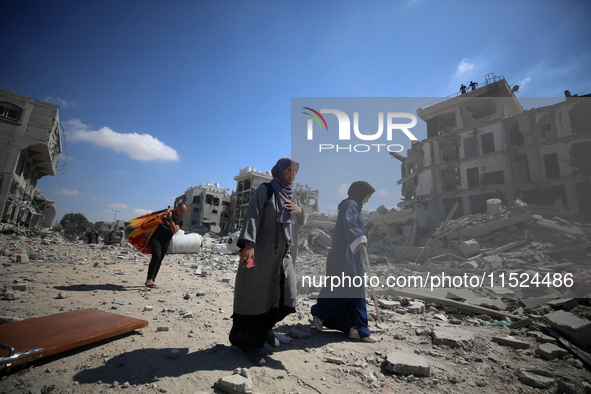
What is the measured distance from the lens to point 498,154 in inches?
818

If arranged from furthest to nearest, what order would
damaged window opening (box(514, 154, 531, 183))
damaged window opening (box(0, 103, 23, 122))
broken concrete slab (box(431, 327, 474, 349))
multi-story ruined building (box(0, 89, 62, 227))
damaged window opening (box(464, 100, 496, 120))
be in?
damaged window opening (box(464, 100, 496, 120)), damaged window opening (box(514, 154, 531, 183)), damaged window opening (box(0, 103, 23, 122)), multi-story ruined building (box(0, 89, 62, 227)), broken concrete slab (box(431, 327, 474, 349))

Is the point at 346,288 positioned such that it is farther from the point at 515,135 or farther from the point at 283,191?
the point at 515,135

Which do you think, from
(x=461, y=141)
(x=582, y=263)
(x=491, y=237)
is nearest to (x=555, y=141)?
(x=461, y=141)

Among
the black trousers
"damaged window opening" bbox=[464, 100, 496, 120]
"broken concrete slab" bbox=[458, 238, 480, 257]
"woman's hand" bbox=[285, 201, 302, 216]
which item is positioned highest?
"damaged window opening" bbox=[464, 100, 496, 120]

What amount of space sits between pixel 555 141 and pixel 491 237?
1250 cm

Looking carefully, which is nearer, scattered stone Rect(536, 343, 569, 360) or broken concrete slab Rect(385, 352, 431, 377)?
broken concrete slab Rect(385, 352, 431, 377)

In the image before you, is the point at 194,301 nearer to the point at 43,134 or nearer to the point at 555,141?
the point at 43,134

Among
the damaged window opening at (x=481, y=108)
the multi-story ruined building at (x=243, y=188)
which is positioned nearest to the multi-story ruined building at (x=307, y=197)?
the multi-story ruined building at (x=243, y=188)

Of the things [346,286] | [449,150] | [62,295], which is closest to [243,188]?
[449,150]

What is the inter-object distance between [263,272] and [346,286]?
3.57ft

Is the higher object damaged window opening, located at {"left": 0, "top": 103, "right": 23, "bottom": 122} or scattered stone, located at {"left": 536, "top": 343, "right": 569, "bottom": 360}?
damaged window opening, located at {"left": 0, "top": 103, "right": 23, "bottom": 122}

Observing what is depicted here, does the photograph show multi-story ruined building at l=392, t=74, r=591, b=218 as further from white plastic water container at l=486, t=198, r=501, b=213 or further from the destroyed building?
the destroyed building

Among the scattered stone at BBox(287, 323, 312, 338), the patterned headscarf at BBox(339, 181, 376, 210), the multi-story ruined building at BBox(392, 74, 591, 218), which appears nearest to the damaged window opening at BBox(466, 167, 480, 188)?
the multi-story ruined building at BBox(392, 74, 591, 218)

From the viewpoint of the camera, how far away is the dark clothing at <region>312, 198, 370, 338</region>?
2627 millimetres
